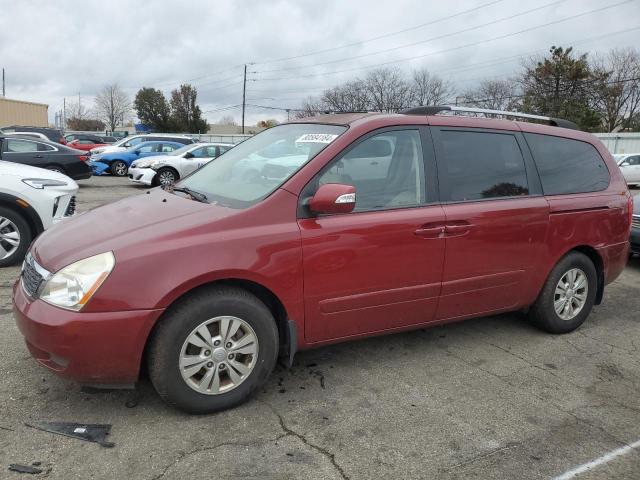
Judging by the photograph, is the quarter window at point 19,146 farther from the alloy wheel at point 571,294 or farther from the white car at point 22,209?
the alloy wheel at point 571,294

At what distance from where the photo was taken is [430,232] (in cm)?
344

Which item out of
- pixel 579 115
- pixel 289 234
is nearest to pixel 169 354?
pixel 289 234

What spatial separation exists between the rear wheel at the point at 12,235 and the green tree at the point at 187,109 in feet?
194

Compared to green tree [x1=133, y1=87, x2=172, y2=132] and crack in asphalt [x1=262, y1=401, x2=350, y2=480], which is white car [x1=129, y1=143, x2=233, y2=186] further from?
green tree [x1=133, y1=87, x2=172, y2=132]

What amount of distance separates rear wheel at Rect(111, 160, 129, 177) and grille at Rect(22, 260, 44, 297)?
56.2 feet

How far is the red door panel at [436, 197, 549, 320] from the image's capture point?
11.8 ft

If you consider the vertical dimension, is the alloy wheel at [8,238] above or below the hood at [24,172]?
below

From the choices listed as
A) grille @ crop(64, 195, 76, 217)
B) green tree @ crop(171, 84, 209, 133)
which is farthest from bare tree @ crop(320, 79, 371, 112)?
grille @ crop(64, 195, 76, 217)

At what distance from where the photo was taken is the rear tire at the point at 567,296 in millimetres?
4227

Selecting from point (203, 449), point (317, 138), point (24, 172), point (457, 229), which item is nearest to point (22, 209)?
point (24, 172)

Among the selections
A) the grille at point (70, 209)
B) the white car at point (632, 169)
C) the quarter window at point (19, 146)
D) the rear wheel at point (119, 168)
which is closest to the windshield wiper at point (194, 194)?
the grille at point (70, 209)

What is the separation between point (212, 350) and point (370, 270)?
1081 millimetres

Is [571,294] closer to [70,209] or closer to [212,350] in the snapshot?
[212,350]

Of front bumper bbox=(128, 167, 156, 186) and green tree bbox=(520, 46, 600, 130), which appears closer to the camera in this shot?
front bumper bbox=(128, 167, 156, 186)
